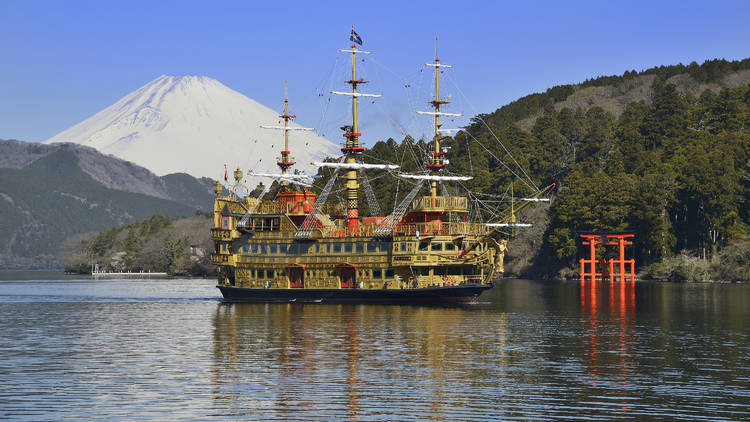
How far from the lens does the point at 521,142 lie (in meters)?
155

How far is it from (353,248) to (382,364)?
121 ft

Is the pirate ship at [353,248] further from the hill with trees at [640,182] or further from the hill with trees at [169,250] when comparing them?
the hill with trees at [169,250]

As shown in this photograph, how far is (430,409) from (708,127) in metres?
128

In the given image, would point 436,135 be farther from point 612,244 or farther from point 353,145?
point 612,244

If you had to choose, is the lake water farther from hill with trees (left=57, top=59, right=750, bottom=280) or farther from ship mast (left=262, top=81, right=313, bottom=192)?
hill with trees (left=57, top=59, right=750, bottom=280)

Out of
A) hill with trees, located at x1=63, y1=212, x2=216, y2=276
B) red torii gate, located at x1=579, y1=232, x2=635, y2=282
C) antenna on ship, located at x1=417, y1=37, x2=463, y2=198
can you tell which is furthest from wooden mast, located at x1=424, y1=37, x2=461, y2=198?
hill with trees, located at x1=63, y1=212, x2=216, y2=276

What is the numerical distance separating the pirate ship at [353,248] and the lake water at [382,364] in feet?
17.6

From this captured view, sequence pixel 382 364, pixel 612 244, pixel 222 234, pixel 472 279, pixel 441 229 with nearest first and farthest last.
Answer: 1. pixel 382 364
2. pixel 441 229
3. pixel 472 279
4. pixel 222 234
5. pixel 612 244

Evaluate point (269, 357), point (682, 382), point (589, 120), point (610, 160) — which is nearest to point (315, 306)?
point (269, 357)

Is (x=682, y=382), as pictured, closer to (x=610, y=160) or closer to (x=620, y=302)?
(x=620, y=302)

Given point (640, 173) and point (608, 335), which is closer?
point (608, 335)

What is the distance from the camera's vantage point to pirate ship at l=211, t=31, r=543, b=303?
70938mm

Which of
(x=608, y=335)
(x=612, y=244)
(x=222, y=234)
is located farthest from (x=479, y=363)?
(x=612, y=244)

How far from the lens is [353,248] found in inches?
2906
